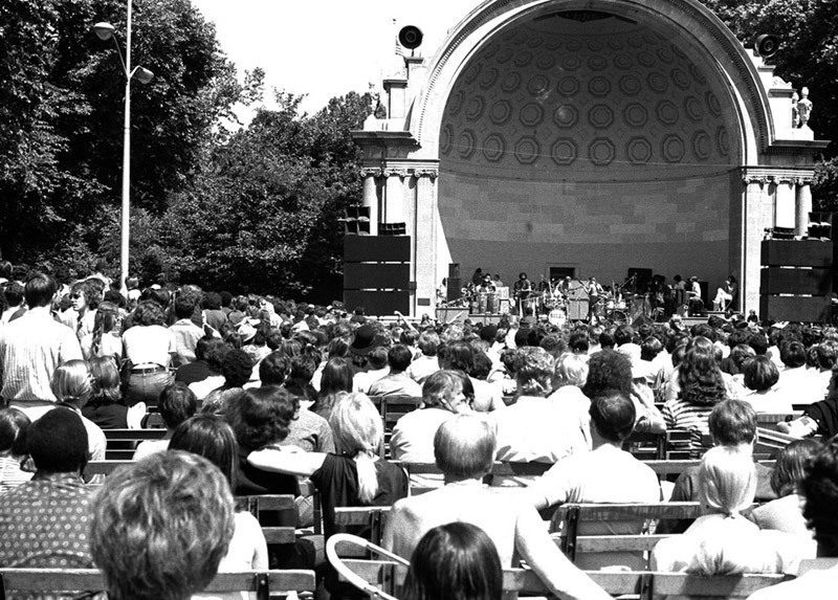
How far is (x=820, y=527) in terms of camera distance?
3.30m

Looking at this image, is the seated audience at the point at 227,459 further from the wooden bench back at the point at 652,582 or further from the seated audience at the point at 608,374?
the seated audience at the point at 608,374

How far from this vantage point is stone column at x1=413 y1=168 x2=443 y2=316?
3247 centimetres

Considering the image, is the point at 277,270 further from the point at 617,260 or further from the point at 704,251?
the point at 704,251

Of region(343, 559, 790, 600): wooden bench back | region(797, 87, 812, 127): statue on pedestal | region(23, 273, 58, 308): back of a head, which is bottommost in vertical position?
region(343, 559, 790, 600): wooden bench back

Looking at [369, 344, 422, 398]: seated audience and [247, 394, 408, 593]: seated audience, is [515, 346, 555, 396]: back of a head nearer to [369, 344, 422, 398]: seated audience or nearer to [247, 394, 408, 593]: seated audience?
[369, 344, 422, 398]: seated audience

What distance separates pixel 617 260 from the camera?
38094mm

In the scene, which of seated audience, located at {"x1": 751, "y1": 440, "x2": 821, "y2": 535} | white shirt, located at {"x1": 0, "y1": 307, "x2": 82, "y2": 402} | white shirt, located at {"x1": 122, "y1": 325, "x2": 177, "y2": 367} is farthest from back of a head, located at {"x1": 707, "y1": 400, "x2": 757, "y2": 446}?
white shirt, located at {"x1": 122, "y1": 325, "x2": 177, "y2": 367}

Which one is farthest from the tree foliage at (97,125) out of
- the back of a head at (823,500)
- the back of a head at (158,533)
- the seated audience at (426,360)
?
the back of a head at (823,500)

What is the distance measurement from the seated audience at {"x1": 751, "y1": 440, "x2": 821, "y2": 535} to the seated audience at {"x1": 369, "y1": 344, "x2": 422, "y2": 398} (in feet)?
15.9

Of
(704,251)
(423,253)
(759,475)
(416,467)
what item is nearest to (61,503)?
(416,467)

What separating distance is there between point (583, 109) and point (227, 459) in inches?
1343

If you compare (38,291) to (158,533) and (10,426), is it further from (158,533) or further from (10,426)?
(158,533)

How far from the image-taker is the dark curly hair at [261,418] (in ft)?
20.7

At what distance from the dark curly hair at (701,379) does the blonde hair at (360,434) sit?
3633mm
